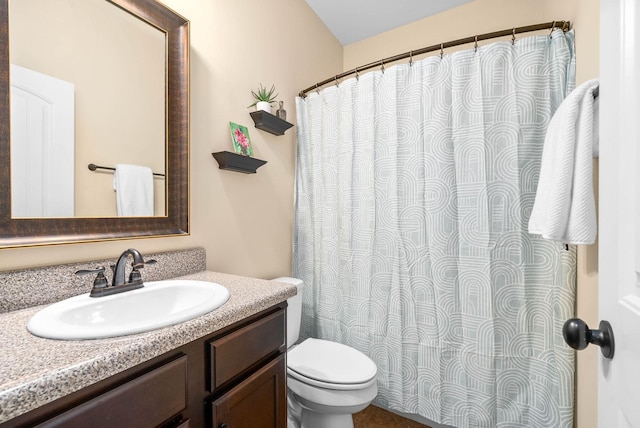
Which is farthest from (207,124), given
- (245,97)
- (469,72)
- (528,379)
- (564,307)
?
(528,379)

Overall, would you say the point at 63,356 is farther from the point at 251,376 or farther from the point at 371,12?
the point at 371,12

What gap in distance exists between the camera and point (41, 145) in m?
0.88

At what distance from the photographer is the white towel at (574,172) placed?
89 cm

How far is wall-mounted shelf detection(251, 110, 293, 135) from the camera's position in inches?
62.2

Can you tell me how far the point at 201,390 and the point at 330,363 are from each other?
79cm

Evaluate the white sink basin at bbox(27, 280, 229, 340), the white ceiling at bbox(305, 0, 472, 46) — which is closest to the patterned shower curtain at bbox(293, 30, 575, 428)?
the white ceiling at bbox(305, 0, 472, 46)

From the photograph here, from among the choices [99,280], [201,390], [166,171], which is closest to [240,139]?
[166,171]

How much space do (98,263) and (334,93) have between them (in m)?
1.54

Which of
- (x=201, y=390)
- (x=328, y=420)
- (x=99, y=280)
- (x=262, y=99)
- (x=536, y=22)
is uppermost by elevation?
(x=536, y=22)

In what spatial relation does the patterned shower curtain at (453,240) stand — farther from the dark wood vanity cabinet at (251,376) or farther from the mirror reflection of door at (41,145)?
the mirror reflection of door at (41,145)

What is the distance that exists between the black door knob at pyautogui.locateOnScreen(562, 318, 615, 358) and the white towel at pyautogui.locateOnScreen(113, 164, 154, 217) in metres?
1.33

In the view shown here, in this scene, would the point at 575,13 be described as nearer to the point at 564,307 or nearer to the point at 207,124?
the point at 564,307

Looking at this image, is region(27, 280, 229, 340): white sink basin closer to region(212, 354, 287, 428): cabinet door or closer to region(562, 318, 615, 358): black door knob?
region(212, 354, 287, 428): cabinet door

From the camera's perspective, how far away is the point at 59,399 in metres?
0.49
